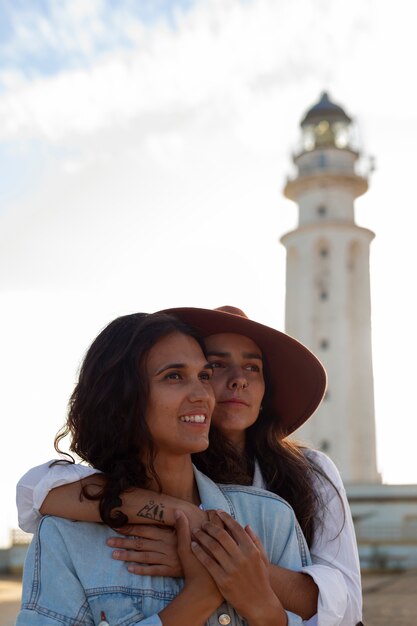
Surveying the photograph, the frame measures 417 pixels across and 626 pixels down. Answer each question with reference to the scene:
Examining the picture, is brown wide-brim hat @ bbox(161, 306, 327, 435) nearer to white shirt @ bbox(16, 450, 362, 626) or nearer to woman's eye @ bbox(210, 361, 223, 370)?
woman's eye @ bbox(210, 361, 223, 370)

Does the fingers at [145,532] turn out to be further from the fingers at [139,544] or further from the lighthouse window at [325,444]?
the lighthouse window at [325,444]

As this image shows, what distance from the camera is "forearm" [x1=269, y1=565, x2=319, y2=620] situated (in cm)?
271

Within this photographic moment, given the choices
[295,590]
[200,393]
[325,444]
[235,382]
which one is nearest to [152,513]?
[200,393]

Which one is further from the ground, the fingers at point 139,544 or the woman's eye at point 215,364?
the woman's eye at point 215,364

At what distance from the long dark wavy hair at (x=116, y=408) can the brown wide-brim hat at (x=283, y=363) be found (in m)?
0.67

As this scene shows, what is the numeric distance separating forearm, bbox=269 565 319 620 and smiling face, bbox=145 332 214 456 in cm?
47

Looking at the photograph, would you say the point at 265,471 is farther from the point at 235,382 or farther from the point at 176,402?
the point at 176,402

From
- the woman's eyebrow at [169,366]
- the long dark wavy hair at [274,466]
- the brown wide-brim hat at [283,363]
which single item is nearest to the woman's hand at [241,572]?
the woman's eyebrow at [169,366]

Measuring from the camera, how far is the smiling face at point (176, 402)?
2.78 meters

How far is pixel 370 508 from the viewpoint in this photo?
24.4 meters

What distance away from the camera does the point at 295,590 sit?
2756 millimetres

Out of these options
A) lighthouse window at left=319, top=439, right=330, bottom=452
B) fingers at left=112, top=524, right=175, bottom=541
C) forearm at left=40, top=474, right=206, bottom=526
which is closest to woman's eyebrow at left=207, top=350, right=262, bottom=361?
forearm at left=40, top=474, right=206, bottom=526

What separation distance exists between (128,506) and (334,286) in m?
27.0

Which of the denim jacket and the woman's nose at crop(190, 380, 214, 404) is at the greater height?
the woman's nose at crop(190, 380, 214, 404)
